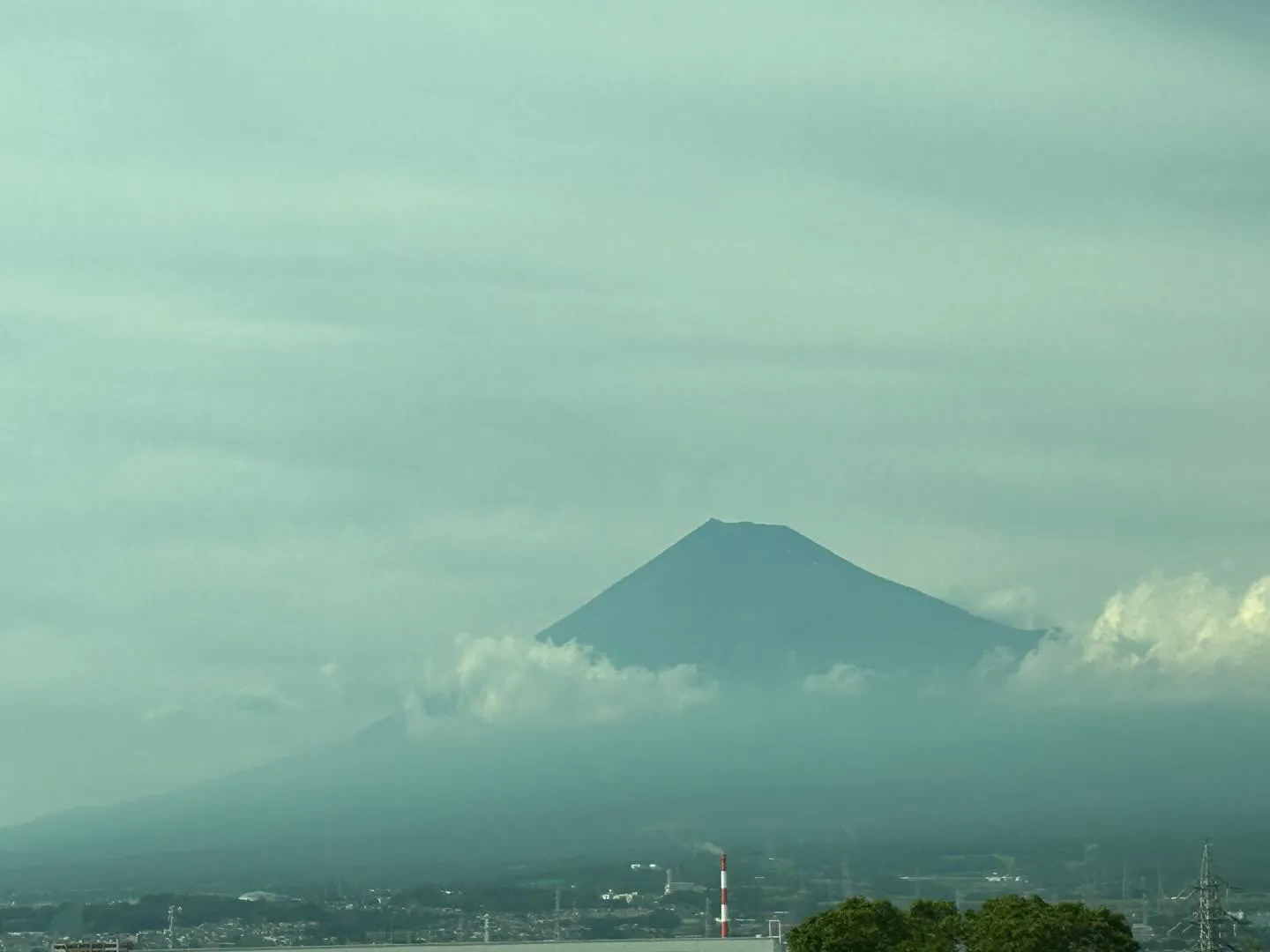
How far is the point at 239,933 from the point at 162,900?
2411 cm

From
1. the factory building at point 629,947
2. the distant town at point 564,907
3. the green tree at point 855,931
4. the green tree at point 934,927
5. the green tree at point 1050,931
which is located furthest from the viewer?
the distant town at point 564,907

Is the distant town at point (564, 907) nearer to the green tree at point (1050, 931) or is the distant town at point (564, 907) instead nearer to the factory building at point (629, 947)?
the factory building at point (629, 947)

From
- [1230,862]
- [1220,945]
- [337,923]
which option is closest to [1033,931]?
[1220,945]

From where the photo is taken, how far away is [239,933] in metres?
139

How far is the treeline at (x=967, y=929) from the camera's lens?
52.6m

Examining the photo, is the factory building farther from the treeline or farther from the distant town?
the distant town

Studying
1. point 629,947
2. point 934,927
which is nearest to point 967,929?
point 934,927

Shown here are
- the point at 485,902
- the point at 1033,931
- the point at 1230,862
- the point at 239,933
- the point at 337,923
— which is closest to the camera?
the point at 1033,931

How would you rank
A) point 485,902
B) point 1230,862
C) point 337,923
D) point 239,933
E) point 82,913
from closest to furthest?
point 239,933 → point 337,923 → point 82,913 → point 485,902 → point 1230,862

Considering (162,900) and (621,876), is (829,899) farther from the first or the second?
(162,900)

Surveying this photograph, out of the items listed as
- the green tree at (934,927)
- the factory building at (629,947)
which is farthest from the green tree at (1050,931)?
the factory building at (629,947)

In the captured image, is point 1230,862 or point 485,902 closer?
point 485,902

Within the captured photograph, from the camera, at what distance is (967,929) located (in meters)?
56.9

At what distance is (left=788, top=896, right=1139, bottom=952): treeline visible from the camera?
173 ft
